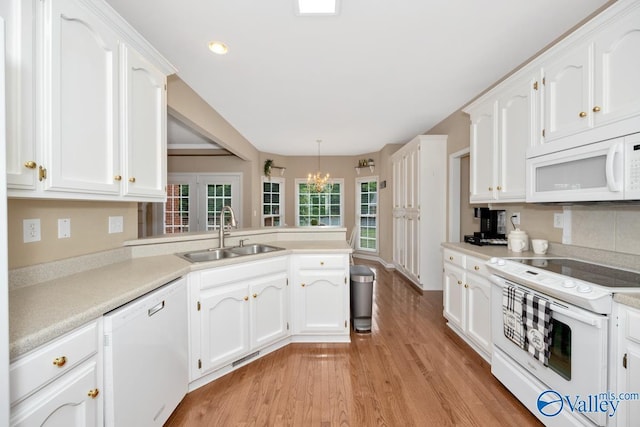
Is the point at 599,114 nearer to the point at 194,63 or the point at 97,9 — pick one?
the point at 97,9

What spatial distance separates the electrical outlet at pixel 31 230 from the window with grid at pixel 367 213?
5740mm

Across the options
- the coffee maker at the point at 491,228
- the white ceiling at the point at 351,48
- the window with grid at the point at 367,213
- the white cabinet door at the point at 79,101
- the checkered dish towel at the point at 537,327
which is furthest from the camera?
the window with grid at the point at 367,213

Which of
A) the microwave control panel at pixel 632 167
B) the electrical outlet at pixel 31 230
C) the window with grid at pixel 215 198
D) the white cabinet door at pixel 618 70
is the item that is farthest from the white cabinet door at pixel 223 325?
the window with grid at pixel 215 198

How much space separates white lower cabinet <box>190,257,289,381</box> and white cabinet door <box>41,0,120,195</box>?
88cm

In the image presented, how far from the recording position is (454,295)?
2666 mm

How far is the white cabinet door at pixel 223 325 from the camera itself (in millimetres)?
1888

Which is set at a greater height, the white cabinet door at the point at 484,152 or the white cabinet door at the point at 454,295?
the white cabinet door at the point at 484,152

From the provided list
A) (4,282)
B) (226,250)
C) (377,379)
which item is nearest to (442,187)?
(377,379)

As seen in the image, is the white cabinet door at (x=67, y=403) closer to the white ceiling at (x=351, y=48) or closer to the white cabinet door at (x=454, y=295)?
the white ceiling at (x=351, y=48)

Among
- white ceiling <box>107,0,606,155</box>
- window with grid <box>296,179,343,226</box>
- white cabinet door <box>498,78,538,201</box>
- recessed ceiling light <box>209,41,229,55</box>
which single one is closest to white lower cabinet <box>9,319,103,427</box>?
white ceiling <box>107,0,606,155</box>

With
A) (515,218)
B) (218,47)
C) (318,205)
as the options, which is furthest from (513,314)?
(318,205)

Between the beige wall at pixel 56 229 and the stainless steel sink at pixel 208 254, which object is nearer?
the beige wall at pixel 56 229

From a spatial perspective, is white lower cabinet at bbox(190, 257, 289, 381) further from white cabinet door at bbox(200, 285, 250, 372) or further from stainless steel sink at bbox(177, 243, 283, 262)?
stainless steel sink at bbox(177, 243, 283, 262)

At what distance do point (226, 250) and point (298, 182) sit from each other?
467 cm
